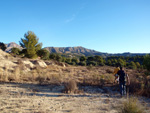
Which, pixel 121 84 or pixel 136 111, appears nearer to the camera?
pixel 136 111

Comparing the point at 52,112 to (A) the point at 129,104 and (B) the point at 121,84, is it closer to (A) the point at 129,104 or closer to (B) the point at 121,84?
(A) the point at 129,104

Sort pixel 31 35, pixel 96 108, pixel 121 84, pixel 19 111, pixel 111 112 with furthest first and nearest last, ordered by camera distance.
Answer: pixel 31 35 → pixel 121 84 → pixel 96 108 → pixel 111 112 → pixel 19 111

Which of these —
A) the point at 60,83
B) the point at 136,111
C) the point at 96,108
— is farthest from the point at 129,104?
the point at 60,83

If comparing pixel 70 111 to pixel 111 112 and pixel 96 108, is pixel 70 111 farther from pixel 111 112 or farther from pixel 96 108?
pixel 111 112

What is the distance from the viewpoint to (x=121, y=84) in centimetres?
594

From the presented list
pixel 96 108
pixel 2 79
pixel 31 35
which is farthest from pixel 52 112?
pixel 31 35

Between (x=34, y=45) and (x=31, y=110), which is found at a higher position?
(x=34, y=45)

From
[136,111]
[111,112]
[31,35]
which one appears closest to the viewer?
[136,111]

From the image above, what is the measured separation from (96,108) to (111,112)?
0.57 meters

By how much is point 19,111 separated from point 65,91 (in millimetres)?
2844

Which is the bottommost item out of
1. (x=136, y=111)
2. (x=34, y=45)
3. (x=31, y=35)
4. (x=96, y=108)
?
(x=96, y=108)

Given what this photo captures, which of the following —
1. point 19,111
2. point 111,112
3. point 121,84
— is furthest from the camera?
point 121,84

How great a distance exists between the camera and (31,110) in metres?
3.56

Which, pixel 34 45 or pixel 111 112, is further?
pixel 34 45
